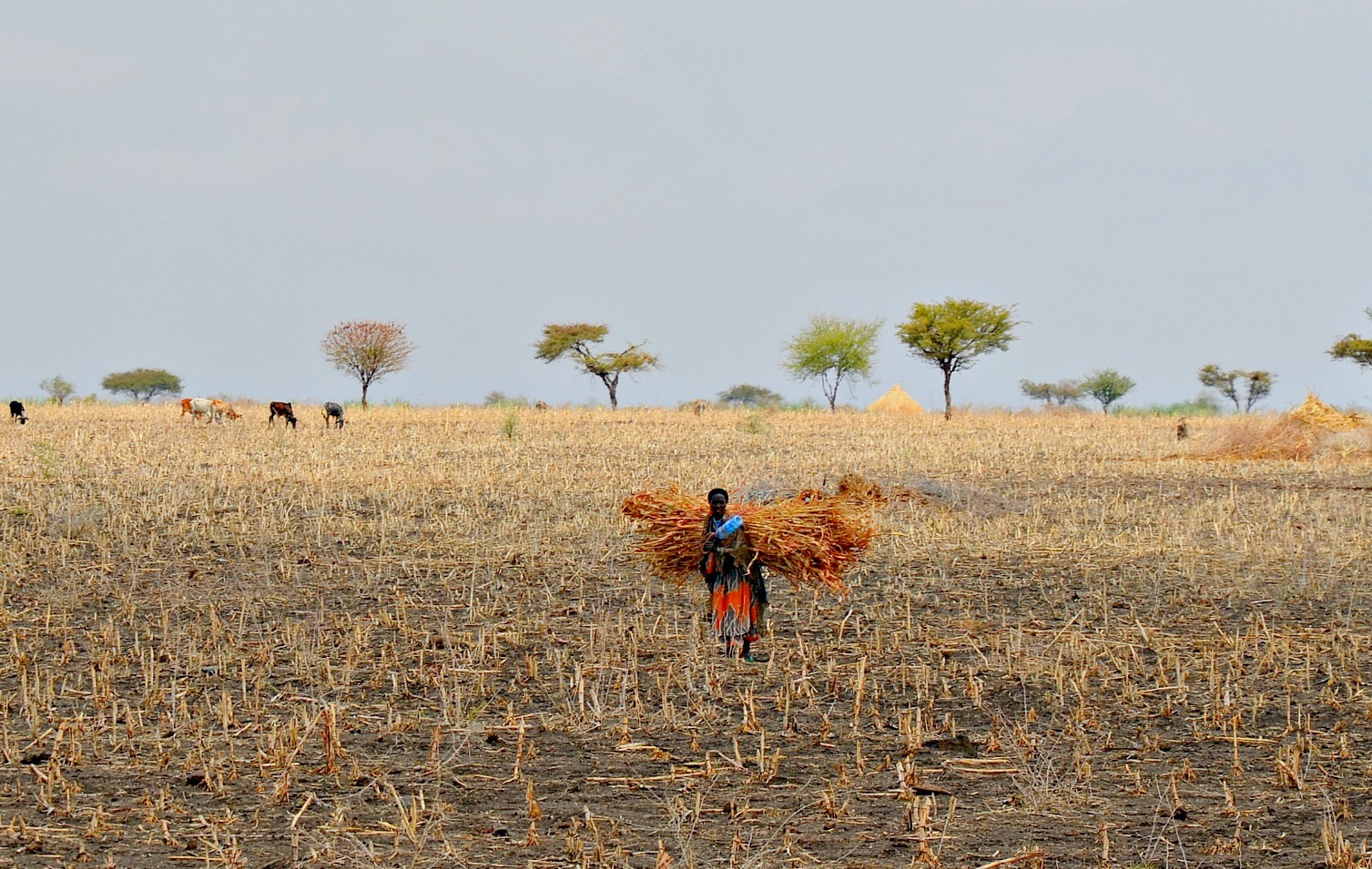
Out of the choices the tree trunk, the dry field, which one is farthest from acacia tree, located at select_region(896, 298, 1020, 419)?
the dry field

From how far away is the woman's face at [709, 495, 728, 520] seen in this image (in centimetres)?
824

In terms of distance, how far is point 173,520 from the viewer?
14273mm

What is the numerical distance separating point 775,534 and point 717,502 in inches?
18.3

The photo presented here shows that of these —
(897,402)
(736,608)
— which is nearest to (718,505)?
(736,608)

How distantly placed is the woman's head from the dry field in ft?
3.37

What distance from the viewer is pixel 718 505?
8.27 meters

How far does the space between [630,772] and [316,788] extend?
4.88 feet

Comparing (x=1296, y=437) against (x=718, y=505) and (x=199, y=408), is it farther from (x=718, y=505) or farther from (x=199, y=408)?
(x=199, y=408)

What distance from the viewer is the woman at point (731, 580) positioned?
8.28m

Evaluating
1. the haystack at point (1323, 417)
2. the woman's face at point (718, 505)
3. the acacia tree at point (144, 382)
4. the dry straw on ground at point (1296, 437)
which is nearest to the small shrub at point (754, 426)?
the dry straw on ground at point (1296, 437)

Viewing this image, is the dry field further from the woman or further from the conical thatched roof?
the conical thatched roof

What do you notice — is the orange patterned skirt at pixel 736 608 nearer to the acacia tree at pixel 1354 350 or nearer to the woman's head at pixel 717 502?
the woman's head at pixel 717 502

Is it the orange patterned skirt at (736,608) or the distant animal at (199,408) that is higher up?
the distant animal at (199,408)

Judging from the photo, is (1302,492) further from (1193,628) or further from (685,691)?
(685,691)
